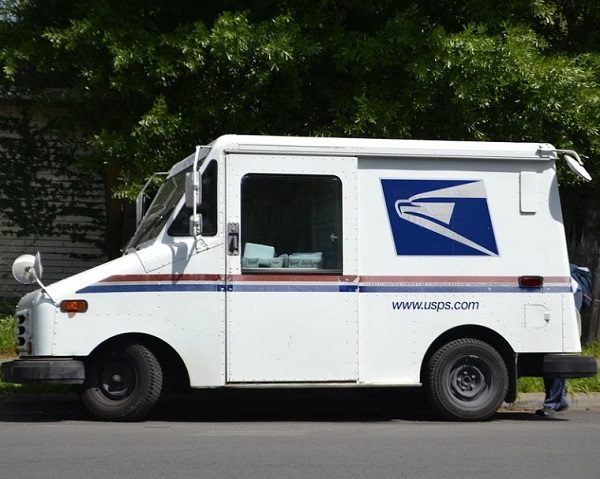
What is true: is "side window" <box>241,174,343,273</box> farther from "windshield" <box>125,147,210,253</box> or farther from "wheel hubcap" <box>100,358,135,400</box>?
"wheel hubcap" <box>100,358,135,400</box>

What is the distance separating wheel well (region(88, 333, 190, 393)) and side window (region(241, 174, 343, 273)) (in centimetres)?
105

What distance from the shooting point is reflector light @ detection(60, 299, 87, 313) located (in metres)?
9.88

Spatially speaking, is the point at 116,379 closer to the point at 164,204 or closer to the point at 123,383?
the point at 123,383

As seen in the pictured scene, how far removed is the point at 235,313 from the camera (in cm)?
1009

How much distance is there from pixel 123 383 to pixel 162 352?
468 millimetres

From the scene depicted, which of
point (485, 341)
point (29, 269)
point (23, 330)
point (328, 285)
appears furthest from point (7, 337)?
point (485, 341)

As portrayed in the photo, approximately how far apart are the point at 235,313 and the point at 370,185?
172 centimetres

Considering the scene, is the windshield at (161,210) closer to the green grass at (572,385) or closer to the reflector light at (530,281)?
the reflector light at (530,281)

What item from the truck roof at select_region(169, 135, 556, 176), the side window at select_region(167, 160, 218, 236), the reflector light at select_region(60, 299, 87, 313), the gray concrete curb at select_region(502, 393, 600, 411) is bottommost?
the gray concrete curb at select_region(502, 393, 600, 411)

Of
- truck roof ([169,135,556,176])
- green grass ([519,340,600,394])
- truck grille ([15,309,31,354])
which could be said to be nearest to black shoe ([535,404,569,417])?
green grass ([519,340,600,394])

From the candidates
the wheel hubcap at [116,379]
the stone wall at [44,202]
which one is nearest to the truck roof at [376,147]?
the wheel hubcap at [116,379]
